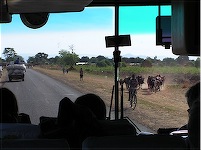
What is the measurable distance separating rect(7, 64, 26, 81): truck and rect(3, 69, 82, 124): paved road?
8 centimetres

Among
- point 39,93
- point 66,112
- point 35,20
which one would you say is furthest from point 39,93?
point 66,112

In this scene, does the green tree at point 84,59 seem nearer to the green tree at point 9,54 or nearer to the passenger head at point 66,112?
the green tree at point 9,54

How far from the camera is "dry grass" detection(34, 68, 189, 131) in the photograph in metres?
4.94

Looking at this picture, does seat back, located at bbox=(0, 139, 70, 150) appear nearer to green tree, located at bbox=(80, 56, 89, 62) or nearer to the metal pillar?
green tree, located at bbox=(80, 56, 89, 62)

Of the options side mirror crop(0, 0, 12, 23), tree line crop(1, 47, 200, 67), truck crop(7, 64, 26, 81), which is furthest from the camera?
truck crop(7, 64, 26, 81)

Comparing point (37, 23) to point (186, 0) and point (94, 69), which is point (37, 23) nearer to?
point (94, 69)

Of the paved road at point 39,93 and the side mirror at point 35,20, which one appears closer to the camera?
the side mirror at point 35,20

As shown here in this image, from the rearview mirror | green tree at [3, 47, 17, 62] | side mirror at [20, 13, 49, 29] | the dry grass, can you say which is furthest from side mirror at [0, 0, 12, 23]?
the dry grass

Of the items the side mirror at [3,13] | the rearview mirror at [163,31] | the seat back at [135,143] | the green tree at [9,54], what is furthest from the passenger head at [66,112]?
the rearview mirror at [163,31]

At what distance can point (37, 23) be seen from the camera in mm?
3949

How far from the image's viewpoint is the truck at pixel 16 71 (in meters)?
4.46

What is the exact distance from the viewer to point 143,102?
544 centimetres

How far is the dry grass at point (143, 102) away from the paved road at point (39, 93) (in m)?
0.15

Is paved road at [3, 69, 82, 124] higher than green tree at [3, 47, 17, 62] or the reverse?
the reverse
